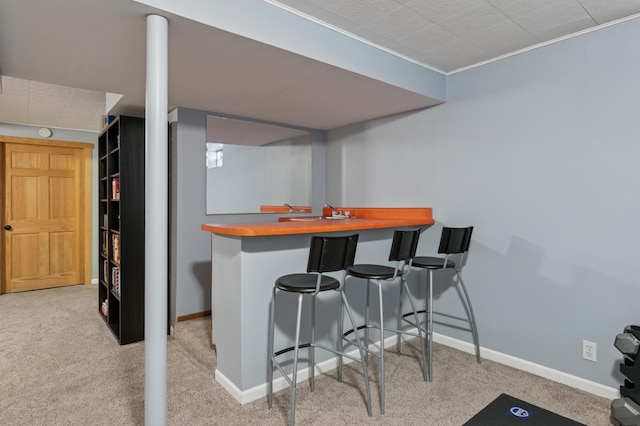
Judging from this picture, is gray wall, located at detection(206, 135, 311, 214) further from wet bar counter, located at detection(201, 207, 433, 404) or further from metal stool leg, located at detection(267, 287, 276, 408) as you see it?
metal stool leg, located at detection(267, 287, 276, 408)

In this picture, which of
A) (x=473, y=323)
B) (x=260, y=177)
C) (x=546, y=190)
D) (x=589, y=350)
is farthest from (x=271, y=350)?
(x=260, y=177)

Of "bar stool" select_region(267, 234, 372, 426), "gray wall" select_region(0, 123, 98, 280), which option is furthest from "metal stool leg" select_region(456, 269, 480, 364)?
"gray wall" select_region(0, 123, 98, 280)

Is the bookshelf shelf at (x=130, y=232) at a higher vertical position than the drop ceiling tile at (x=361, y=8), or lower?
lower

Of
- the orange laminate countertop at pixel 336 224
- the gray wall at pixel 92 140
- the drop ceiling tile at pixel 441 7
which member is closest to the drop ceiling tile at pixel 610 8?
the drop ceiling tile at pixel 441 7

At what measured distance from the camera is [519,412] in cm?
196

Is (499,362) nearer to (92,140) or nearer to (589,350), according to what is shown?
(589,350)

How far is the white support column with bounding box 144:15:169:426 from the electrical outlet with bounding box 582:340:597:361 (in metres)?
2.60

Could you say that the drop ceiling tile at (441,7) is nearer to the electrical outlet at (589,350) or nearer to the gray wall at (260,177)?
the electrical outlet at (589,350)

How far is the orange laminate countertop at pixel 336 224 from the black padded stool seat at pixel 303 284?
11.1 inches

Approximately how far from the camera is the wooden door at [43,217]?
5156mm

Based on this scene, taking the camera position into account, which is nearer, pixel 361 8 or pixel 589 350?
pixel 361 8

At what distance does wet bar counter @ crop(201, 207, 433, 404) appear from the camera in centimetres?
229

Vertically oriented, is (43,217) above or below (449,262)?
above

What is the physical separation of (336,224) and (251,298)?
773 mm
